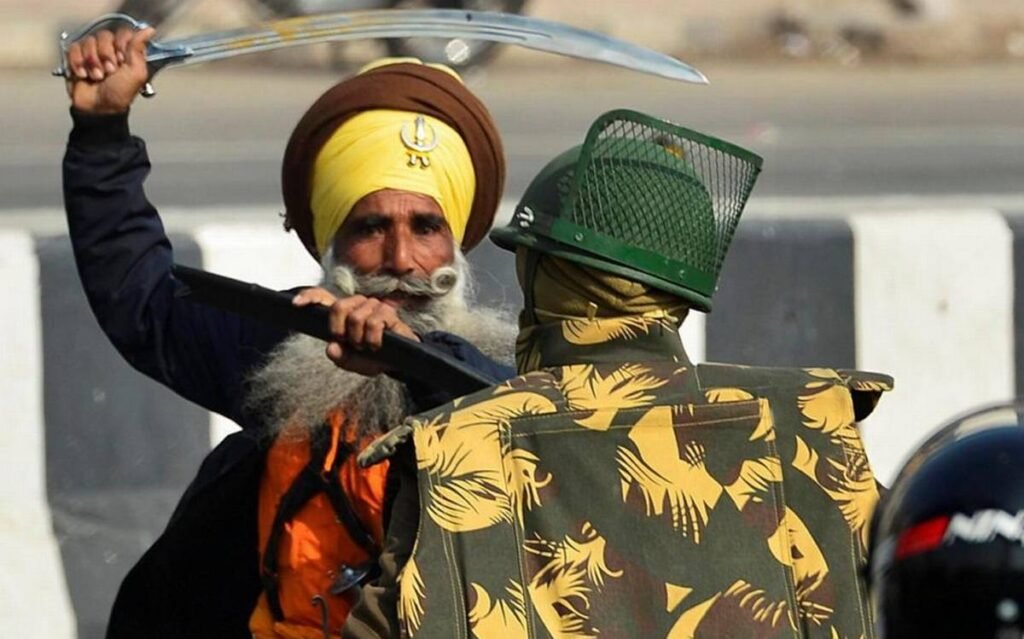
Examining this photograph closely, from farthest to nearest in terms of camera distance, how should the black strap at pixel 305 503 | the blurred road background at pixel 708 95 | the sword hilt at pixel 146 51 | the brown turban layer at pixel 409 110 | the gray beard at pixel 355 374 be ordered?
the blurred road background at pixel 708 95
the brown turban layer at pixel 409 110
the sword hilt at pixel 146 51
the gray beard at pixel 355 374
the black strap at pixel 305 503

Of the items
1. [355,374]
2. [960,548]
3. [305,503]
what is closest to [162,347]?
[355,374]

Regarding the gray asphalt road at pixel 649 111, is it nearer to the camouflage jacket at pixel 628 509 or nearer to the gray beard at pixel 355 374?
the gray beard at pixel 355 374

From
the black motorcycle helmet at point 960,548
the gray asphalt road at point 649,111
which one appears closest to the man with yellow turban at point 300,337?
the black motorcycle helmet at point 960,548

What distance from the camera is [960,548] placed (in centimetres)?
196

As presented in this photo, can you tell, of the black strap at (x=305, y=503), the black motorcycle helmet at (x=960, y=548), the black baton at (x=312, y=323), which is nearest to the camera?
the black motorcycle helmet at (x=960, y=548)

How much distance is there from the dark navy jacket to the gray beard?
63 millimetres

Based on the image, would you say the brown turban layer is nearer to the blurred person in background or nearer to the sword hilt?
the sword hilt

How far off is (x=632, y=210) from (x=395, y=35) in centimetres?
142

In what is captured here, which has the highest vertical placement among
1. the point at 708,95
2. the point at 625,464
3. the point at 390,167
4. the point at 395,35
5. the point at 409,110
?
the point at 708,95

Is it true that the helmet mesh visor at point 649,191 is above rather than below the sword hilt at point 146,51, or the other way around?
below

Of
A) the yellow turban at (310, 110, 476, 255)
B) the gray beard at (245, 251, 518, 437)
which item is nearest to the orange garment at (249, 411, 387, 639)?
the gray beard at (245, 251, 518, 437)

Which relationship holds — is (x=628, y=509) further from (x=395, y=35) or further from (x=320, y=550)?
(x=395, y=35)

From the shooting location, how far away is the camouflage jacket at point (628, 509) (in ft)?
9.78

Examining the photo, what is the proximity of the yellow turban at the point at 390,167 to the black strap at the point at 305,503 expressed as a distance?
0.57 m
